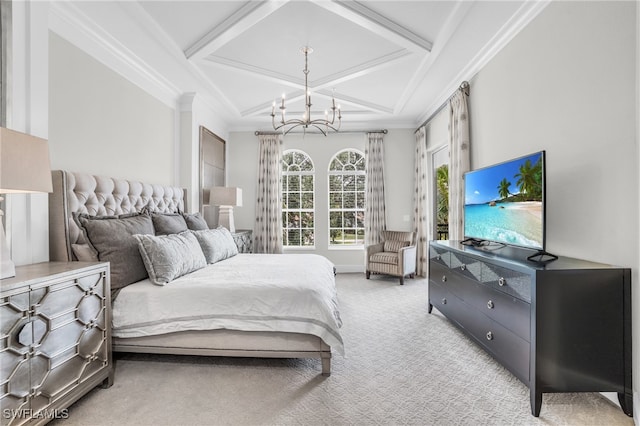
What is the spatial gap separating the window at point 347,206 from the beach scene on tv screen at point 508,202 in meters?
3.09

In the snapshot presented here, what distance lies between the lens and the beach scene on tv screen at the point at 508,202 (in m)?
2.18

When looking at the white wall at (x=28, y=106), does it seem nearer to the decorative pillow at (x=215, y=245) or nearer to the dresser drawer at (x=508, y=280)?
the decorative pillow at (x=215, y=245)

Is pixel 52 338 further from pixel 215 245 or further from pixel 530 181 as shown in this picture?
pixel 530 181

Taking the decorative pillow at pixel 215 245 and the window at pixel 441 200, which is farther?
the window at pixel 441 200

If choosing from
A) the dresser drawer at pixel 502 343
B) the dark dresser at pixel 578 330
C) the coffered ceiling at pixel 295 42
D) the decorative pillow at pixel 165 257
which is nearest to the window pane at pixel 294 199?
the coffered ceiling at pixel 295 42

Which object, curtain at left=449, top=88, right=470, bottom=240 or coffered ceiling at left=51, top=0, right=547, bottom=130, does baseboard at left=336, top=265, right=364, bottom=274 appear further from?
coffered ceiling at left=51, top=0, right=547, bottom=130

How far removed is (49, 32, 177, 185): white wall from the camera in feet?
8.16

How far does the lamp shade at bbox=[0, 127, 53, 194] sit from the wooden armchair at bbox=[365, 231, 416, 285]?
4364 millimetres

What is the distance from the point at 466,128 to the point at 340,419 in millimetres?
3303

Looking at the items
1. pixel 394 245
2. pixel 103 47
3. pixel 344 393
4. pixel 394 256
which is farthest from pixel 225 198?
pixel 344 393

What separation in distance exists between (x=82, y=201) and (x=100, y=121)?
0.86m

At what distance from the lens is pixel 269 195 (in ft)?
19.5

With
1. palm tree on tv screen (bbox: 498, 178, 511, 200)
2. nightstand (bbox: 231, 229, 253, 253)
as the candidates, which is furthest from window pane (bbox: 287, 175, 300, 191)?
palm tree on tv screen (bbox: 498, 178, 511, 200)

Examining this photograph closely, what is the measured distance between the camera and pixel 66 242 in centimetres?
230
